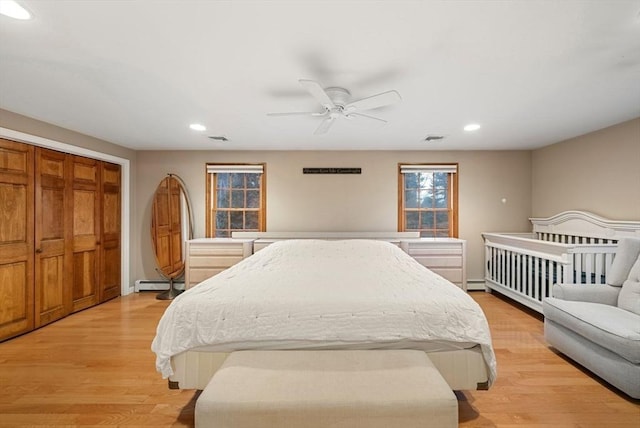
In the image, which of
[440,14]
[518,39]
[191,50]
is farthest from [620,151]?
[191,50]

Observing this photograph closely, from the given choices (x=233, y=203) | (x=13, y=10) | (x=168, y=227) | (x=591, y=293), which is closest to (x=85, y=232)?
(x=168, y=227)

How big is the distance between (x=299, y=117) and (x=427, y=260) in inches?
104

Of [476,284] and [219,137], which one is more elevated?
[219,137]

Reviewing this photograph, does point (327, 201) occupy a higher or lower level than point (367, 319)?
higher

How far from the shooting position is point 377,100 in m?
2.05

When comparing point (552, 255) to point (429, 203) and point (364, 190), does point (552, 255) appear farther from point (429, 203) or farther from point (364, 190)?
point (364, 190)

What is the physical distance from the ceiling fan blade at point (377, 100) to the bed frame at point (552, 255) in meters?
2.51

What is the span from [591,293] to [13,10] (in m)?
4.33

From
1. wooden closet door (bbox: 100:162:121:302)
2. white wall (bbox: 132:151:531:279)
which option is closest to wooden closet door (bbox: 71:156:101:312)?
wooden closet door (bbox: 100:162:121:302)

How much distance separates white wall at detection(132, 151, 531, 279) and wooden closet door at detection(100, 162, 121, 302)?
0.32 meters

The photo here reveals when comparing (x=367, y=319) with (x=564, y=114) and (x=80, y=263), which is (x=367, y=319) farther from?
(x=80, y=263)

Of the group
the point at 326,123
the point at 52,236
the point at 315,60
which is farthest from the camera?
the point at 52,236

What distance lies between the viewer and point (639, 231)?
2.84 meters

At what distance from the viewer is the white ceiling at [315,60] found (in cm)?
139
